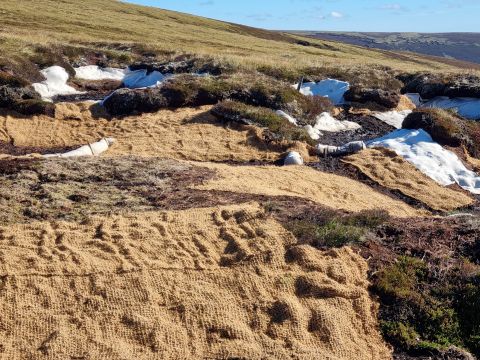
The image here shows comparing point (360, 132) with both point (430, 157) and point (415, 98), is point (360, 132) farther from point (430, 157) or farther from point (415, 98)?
point (415, 98)

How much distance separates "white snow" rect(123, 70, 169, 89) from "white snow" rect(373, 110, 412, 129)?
1414cm

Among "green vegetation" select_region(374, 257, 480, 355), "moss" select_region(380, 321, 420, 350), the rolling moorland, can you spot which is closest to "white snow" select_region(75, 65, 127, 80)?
the rolling moorland

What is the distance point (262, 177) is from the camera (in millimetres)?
16766

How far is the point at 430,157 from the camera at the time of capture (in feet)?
69.1

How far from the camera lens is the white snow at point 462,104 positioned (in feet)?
97.1

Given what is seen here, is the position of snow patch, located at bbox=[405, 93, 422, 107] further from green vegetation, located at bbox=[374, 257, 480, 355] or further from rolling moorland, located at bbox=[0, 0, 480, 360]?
green vegetation, located at bbox=[374, 257, 480, 355]

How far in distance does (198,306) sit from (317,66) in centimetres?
3464

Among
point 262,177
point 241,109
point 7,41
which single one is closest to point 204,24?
point 7,41

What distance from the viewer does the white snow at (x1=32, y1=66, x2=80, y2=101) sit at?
2876cm

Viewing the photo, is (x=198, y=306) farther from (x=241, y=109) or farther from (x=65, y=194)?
(x=241, y=109)

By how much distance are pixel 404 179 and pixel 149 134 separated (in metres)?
10.5

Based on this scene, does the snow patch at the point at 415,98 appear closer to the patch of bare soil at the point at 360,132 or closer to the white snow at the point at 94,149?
the patch of bare soil at the point at 360,132

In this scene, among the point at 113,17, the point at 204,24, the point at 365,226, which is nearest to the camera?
the point at 365,226

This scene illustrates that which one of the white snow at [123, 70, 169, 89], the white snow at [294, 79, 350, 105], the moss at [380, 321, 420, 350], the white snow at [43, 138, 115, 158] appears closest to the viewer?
the moss at [380, 321, 420, 350]
